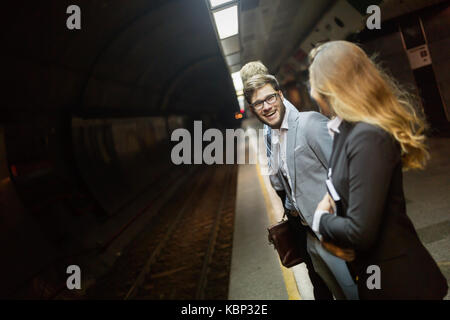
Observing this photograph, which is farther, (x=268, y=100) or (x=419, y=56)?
(x=419, y=56)

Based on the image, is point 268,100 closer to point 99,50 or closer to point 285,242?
point 285,242

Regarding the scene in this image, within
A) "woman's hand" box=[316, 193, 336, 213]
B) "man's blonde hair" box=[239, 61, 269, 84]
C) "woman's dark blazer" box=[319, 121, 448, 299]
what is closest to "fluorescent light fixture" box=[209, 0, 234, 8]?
"man's blonde hair" box=[239, 61, 269, 84]

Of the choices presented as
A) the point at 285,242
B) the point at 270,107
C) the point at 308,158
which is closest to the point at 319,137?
the point at 308,158

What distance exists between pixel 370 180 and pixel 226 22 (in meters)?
5.55

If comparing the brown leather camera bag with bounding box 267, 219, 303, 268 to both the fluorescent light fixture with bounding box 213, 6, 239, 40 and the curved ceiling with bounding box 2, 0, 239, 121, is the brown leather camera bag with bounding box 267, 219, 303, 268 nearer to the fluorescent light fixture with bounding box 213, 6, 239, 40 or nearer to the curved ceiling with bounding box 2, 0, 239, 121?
the fluorescent light fixture with bounding box 213, 6, 239, 40

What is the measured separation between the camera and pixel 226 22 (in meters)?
5.98

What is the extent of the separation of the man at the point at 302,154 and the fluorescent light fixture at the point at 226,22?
371 cm

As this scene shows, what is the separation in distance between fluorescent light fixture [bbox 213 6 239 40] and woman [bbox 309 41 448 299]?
4398mm

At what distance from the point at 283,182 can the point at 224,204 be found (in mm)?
7923

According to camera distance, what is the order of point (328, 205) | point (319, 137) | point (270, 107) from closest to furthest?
point (328, 205), point (319, 137), point (270, 107)

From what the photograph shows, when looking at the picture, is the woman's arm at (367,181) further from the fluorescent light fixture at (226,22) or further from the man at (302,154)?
the fluorescent light fixture at (226,22)

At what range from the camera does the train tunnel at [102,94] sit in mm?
5633

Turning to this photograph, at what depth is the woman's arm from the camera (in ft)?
4.32
